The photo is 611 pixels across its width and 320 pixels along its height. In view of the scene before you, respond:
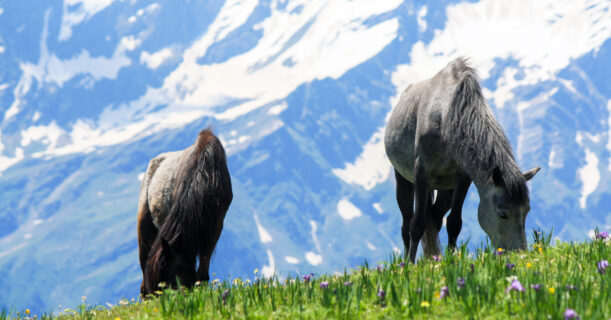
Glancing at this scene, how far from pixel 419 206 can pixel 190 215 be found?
3381 mm

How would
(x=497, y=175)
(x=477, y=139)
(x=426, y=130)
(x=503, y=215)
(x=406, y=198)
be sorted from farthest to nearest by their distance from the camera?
(x=406, y=198)
(x=426, y=130)
(x=477, y=139)
(x=497, y=175)
(x=503, y=215)

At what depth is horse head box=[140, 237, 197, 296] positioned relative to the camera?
9.27 meters

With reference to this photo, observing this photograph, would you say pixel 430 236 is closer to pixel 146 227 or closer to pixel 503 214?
pixel 503 214

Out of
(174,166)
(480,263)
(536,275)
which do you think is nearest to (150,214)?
(174,166)

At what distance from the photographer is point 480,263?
6.25 m

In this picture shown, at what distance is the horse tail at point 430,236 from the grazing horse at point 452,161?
16 mm

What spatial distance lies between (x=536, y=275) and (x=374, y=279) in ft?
4.43

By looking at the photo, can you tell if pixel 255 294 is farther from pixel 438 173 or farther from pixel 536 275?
pixel 438 173

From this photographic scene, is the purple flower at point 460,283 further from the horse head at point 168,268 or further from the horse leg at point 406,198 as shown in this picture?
the horse leg at point 406,198

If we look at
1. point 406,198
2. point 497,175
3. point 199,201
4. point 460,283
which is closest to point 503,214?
point 497,175

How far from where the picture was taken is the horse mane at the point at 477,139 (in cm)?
821

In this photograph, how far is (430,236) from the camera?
11.1 meters

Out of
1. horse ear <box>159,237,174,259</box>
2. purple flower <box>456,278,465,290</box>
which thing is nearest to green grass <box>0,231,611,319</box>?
purple flower <box>456,278,465,290</box>

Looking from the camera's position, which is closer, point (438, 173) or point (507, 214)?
point (507, 214)
